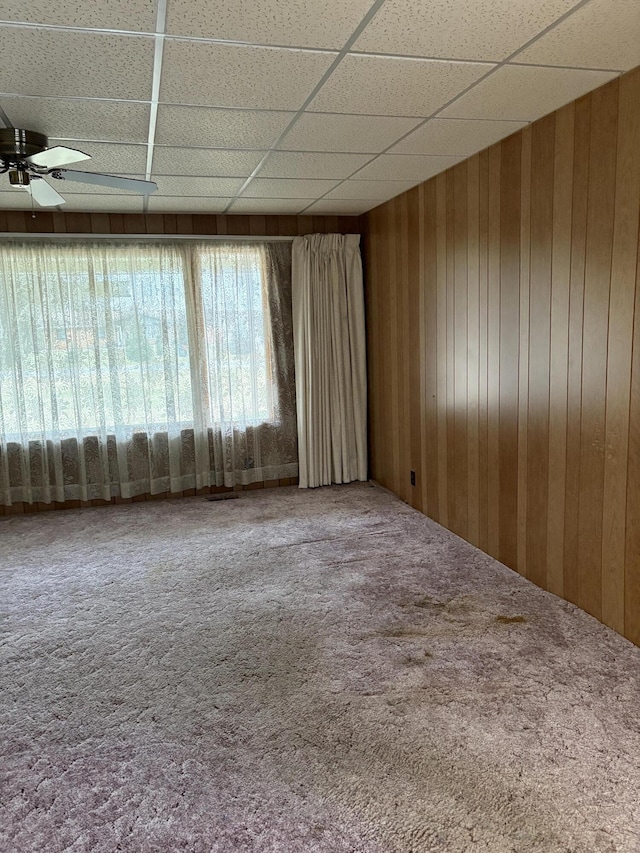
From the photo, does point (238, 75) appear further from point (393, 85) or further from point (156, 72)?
point (393, 85)

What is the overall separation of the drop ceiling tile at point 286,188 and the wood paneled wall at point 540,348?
670 millimetres

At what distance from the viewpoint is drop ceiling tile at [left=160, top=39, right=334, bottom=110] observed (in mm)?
2205

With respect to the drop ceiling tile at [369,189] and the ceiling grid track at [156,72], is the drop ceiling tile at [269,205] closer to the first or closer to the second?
the drop ceiling tile at [369,189]

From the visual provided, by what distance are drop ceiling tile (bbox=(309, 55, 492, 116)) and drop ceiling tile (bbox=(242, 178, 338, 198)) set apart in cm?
140

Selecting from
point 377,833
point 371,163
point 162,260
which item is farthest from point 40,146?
point 377,833

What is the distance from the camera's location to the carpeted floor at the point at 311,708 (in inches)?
73.5

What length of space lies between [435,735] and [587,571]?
1.24 m

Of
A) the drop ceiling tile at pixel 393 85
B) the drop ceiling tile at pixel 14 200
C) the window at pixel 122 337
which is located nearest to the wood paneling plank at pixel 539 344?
the drop ceiling tile at pixel 393 85

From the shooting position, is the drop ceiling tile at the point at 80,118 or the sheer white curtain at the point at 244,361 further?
the sheer white curtain at the point at 244,361

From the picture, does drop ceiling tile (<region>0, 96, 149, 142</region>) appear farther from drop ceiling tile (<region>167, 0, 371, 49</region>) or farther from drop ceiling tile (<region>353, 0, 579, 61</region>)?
drop ceiling tile (<region>353, 0, 579, 61</region>)

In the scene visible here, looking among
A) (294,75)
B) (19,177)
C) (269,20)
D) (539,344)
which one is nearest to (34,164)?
(19,177)

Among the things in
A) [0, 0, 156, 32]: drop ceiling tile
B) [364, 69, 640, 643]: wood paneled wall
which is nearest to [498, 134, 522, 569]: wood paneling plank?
[364, 69, 640, 643]: wood paneled wall

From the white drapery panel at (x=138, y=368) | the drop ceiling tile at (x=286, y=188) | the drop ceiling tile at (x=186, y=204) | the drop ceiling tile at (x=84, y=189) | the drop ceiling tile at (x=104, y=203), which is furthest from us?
the white drapery panel at (x=138, y=368)

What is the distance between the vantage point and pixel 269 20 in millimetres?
1985
